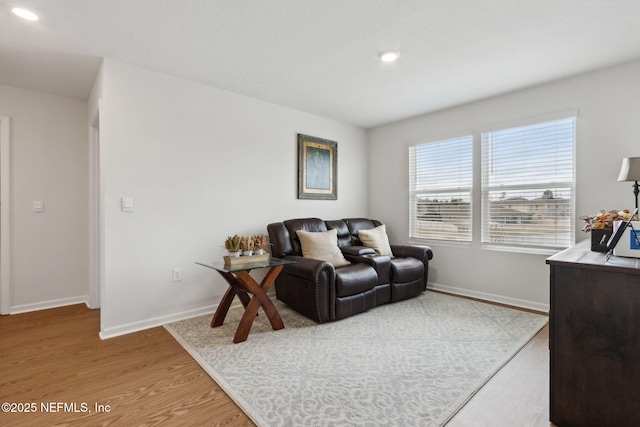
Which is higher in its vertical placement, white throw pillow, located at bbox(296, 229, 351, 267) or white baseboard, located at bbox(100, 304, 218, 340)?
white throw pillow, located at bbox(296, 229, 351, 267)

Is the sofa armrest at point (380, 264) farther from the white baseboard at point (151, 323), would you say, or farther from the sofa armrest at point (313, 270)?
the white baseboard at point (151, 323)

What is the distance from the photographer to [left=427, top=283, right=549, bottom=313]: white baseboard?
3.25 meters

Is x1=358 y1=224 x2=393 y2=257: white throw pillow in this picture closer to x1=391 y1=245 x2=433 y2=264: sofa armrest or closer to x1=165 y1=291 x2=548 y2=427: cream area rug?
x1=391 y1=245 x2=433 y2=264: sofa armrest

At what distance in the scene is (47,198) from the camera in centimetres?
340

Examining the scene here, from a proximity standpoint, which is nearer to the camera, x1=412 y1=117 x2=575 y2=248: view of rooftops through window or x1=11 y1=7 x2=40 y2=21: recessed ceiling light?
x1=11 y1=7 x2=40 y2=21: recessed ceiling light

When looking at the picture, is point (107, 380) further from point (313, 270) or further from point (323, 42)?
point (323, 42)

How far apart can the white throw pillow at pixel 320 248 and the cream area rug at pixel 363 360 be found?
Result: 655 millimetres

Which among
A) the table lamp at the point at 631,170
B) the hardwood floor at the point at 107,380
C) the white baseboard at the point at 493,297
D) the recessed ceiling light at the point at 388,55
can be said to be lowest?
the hardwood floor at the point at 107,380

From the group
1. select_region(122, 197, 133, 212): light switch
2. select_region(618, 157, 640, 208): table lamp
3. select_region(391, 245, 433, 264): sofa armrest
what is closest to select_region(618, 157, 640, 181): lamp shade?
select_region(618, 157, 640, 208): table lamp

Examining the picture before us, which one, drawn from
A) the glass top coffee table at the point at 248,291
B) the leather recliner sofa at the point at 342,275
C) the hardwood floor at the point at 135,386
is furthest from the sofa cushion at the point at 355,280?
the hardwood floor at the point at 135,386

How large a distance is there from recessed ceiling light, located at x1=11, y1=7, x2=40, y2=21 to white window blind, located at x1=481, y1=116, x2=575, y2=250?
4.28 m

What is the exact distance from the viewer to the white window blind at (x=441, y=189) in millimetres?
3885

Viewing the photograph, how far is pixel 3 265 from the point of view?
124 inches

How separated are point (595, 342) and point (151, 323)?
10.7ft
